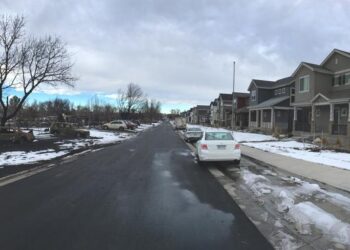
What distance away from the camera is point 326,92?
35.2 meters

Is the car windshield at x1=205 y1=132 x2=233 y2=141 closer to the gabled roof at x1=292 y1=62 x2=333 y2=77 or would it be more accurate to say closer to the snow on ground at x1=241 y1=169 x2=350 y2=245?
the snow on ground at x1=241 y1=169 x2=350 y2=245

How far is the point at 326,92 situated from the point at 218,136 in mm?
23046

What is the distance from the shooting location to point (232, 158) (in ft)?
50.2

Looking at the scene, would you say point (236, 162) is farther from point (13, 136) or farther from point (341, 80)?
point (341, 80)

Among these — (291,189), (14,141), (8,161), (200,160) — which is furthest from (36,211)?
(14,141)

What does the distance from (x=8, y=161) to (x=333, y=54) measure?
2991cm

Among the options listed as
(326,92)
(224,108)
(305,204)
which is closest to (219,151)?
(305,204)

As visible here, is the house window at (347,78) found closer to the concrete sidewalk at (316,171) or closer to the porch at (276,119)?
the porch at (276,119)

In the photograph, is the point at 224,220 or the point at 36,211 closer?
the point at 224,220

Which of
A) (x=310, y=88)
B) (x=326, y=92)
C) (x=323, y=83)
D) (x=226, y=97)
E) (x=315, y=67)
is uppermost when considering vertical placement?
(x=226, y=97)

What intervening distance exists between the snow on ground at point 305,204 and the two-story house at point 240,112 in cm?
5364

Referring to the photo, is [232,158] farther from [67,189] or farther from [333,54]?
[333,54]

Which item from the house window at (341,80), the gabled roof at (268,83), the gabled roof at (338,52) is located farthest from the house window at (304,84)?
the gabled roof at (268,83)

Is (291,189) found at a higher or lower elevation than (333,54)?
lower
